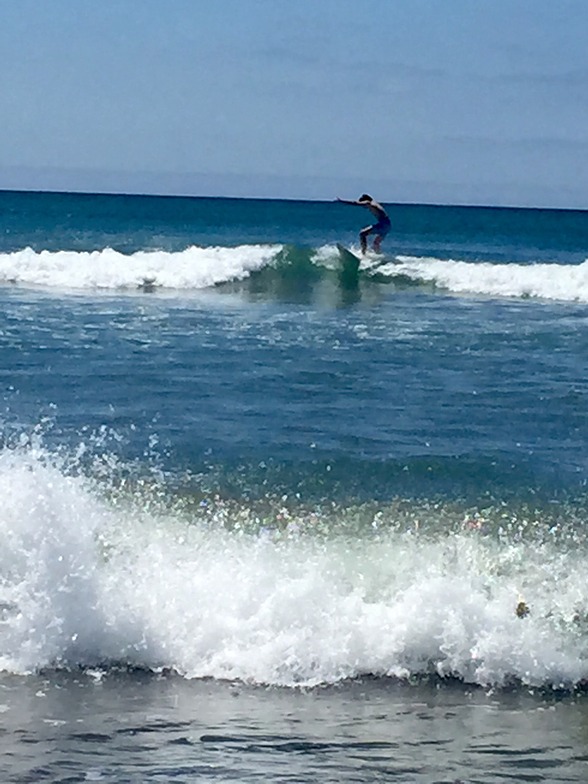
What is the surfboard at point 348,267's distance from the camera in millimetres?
28578

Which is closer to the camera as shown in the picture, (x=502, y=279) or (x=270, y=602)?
(x=270, y=602)

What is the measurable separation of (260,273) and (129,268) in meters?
2.80

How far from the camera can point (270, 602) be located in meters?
8.17

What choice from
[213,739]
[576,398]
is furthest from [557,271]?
[213,739]

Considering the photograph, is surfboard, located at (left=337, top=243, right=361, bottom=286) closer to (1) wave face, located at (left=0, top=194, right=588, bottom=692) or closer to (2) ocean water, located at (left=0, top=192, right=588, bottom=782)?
(1) wave face, located at (left=0, top=194, right=588, bottom=692)

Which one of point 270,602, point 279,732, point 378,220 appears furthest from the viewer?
point 378,220

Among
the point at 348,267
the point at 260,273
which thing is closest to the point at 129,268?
the point at 260,273

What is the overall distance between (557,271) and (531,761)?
2518 cm

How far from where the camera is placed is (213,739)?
21.9ft

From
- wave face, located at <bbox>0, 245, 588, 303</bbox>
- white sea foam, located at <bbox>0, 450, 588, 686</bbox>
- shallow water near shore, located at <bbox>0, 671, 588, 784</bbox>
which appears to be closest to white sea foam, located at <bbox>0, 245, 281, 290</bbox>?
wave face, located at <bbox>0, 245, 588, 303</bbox>

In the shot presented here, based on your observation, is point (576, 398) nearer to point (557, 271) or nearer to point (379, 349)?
point (379, 349)

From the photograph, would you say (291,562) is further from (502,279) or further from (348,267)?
(502,279)

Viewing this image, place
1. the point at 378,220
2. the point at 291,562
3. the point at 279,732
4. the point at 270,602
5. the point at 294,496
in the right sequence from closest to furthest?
the point at 279,732 → the point at 270,602 → the point at 291,562 → the point at 294,496 → the point at 378,220

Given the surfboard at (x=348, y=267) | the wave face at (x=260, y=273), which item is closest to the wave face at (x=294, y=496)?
the wave face at (x=260, y=273)
